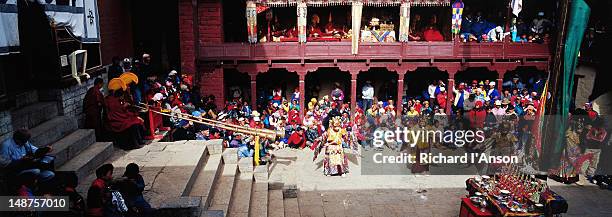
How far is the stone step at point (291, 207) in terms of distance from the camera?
1097 centimetres

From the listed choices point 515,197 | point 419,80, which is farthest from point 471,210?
point 419,80

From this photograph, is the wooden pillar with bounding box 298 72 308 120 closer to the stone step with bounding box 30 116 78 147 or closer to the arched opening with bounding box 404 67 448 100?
the arched opening with bounding box 404 67 448 100

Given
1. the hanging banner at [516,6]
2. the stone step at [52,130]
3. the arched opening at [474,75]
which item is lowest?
the stone step at [52,130]

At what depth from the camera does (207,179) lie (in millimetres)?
10016

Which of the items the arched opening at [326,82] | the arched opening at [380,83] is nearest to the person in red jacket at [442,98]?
the arched opening at [380,83]

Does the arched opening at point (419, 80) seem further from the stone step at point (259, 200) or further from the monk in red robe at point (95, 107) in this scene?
the monk in red robe at point (95, 107)

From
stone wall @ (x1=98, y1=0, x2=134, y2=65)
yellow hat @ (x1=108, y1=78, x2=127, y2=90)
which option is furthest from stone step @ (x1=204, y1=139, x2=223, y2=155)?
stone wall @ (x1=98, y1=0, x2=134, y2=65)

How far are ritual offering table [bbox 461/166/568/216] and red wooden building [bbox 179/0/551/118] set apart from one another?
9.21m

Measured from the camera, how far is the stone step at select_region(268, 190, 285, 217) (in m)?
10.6

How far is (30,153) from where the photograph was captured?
7.39 metres

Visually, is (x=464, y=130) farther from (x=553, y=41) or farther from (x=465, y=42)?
(x=553, y=41)

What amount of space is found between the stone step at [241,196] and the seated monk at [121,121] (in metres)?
2.67

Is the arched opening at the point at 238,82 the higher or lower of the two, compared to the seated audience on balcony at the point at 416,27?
lower

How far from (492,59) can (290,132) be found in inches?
355
